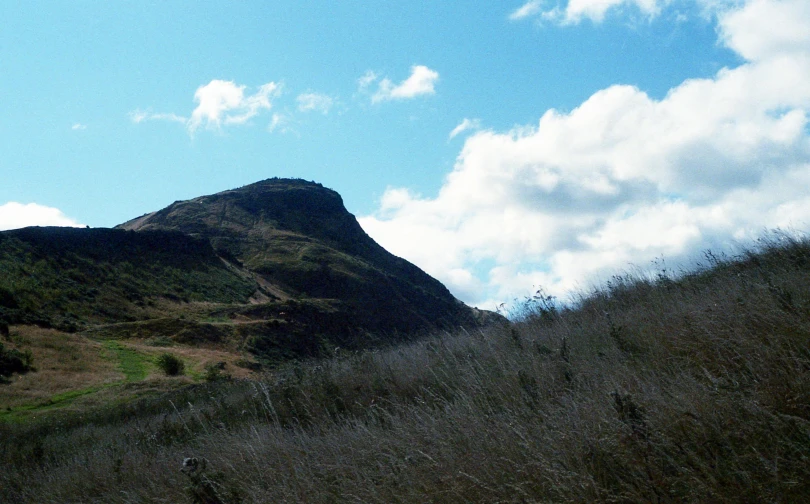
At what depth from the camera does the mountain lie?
4119cm

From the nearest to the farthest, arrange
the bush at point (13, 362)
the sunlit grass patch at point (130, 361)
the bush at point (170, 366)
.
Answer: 1. the bush at point (13, 362)
2. the sunlit grass patch at point (130, 361)
3. the bush at point (170, 366)

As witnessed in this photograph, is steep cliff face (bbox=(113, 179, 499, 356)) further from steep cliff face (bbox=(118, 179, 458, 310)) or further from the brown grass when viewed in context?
the brown grass

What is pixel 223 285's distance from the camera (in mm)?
70438

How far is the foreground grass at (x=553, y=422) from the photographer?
9.71ft

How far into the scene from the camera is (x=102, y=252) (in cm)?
6262

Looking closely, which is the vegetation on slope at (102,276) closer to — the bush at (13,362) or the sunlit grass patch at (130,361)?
the sunlit grass patch at (130,361)

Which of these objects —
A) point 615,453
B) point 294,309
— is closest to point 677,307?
point 615,453

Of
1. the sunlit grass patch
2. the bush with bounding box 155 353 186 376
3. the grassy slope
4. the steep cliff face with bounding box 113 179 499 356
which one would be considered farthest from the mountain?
the bush with bounding box 155 353 186 376

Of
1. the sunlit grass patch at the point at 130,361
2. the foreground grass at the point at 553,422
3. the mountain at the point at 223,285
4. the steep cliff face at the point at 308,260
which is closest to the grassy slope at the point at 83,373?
the sunlit grass patch at the point at 130,361

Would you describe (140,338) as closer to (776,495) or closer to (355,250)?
(776,495)

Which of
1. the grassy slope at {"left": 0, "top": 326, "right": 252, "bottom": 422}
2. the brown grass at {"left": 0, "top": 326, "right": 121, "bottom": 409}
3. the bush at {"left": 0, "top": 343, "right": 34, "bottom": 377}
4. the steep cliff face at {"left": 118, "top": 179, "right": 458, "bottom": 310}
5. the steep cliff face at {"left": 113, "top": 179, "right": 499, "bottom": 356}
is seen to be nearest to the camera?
the grassy slope at {"left": 0, "top": 326, "right": 252, "bottom": 422}

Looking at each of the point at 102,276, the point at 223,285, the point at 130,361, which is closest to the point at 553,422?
the point at 130,361

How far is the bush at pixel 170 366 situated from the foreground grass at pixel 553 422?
1796 centimetres

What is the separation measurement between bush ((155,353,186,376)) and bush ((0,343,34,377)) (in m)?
5.55
